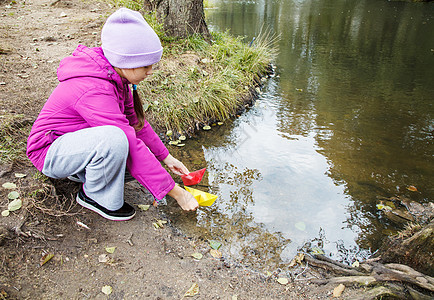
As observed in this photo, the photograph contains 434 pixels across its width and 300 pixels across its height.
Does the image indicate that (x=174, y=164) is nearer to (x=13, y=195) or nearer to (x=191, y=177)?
(x=191, y=177)

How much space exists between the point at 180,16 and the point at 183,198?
147 inches

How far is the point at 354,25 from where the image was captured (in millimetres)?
9875

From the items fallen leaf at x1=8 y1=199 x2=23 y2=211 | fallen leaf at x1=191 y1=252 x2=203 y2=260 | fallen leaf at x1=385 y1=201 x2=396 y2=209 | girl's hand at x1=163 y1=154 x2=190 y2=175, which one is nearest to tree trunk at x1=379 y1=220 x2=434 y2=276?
fallen leaf at x1=385 y1=201 x2=396 y2=209

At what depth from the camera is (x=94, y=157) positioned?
1.87 metres

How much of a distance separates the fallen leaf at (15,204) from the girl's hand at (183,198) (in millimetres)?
984

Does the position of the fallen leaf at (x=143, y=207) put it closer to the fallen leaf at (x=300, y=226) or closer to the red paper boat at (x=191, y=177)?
the red paper boat at (x=191, y=177)

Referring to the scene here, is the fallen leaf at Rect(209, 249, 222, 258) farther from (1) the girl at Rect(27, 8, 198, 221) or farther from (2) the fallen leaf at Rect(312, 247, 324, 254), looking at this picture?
(2) the fallen leaf at Rect(312, 247, 324, 254)

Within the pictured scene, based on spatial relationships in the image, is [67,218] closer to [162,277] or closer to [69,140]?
[69,140]

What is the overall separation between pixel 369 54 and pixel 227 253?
6.59m

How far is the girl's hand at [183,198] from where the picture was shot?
7.10ft

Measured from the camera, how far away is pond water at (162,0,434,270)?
8.37 ft

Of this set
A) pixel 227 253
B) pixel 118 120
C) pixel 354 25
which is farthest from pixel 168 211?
pixel 354 25

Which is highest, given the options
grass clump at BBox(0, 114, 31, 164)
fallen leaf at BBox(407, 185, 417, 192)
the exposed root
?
grass clump at BBox(0, 114, 31, 164)

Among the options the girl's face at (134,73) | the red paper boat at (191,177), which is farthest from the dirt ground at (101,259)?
the girl's face at (134,73)
